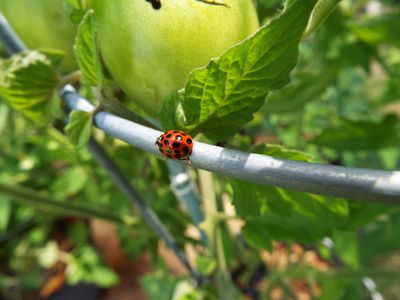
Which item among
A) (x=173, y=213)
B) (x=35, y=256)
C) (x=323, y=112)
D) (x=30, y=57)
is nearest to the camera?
(x=30, y=57)

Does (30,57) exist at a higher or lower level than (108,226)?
higher

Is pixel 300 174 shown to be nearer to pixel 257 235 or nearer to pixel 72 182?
pixel 257 235

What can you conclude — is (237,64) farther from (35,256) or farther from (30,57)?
(35,256)

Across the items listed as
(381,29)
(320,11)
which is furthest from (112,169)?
(381,29)

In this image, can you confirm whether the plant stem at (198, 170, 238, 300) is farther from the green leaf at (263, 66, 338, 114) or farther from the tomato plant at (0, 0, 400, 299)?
the green leaf at (263, 66, 338, 114)

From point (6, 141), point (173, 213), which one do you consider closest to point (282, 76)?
point (173, 213)

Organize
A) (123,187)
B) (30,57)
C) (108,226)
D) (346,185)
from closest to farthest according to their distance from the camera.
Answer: (346,185) → (30,57) → (123,187) → (108,226)
